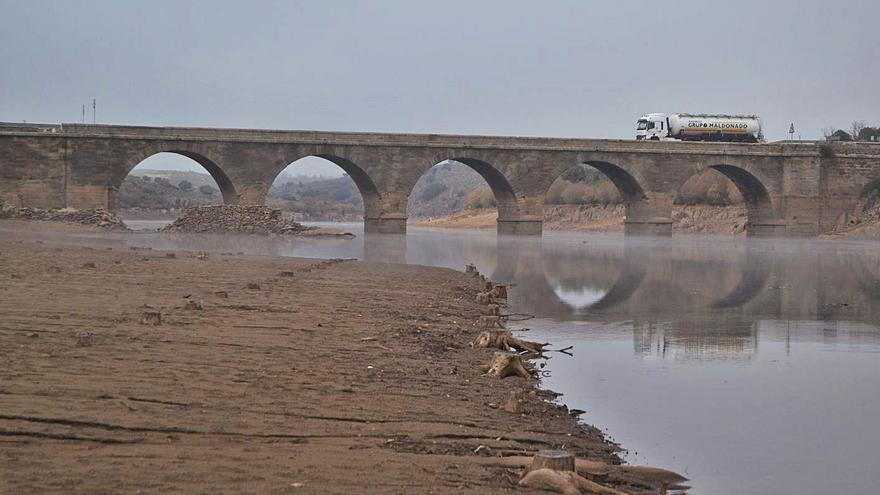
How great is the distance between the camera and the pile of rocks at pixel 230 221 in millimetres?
45500

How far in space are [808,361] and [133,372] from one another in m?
7.74

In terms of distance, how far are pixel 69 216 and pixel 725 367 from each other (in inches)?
1468

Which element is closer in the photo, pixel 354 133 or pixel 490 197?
pixel 354 133

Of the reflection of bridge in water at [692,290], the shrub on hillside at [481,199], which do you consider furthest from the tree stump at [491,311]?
the shrub on hillside at [481,199]

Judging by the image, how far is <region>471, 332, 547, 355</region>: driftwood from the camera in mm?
11898

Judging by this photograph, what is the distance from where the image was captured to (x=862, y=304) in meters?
19.7

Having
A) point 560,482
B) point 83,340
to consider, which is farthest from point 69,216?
point 560,482

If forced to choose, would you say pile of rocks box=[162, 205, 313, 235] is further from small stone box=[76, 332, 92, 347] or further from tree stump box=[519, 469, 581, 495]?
tree stump box=[519, 469, 581, 495]

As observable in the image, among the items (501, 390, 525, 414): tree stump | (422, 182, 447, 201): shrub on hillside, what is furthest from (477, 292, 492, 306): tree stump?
(422, 182, 447, 201): shrub on hillside

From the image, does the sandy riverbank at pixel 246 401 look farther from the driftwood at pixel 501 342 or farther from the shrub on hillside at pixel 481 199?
the shrub on hillside at pixel 481 199

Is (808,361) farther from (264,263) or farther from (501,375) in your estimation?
(264,263)

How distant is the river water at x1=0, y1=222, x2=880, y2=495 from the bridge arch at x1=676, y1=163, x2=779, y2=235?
2644 centimetres

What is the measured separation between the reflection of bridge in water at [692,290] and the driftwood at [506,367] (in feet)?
9.82

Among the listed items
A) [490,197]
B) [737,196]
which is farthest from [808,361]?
[490,197]
